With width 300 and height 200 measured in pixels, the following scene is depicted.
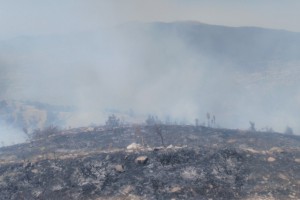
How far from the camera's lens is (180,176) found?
19594mm

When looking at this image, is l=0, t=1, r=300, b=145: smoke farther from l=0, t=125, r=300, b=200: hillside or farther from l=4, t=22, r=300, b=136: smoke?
l=0, t=125, r=300, b=200: hillside

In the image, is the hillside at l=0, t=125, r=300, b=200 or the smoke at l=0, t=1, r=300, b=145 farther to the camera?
the smoke at l=0, t=1, r=300, b=145

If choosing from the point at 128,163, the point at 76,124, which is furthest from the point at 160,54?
the point at 128,163

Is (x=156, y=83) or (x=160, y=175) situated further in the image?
(x=156, y=83)

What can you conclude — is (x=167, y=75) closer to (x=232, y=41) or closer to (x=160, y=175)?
(x=232, y=41)

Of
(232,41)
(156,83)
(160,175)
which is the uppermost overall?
(232,41)

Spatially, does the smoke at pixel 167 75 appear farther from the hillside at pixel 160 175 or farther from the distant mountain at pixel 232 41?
the hillside at pixel 160 175

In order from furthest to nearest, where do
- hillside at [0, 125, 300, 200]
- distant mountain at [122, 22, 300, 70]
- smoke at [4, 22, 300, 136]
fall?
distant mountain at [122, 22, 300, 70] < smoke at [4, 22, 300, 136] < hillside at [0, 125, 300, 200]

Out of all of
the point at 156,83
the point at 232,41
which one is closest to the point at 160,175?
the point at 156,83

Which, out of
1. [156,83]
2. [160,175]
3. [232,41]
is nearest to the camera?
[160,175]

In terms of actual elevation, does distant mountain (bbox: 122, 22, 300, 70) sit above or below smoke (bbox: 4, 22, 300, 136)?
above

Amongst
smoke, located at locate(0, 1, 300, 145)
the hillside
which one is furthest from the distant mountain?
the hillside

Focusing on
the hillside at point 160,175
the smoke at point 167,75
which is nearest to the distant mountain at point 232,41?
the smoke at point 167,75

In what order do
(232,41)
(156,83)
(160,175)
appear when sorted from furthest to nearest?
(232,41)
(156,83)
(160,175)
